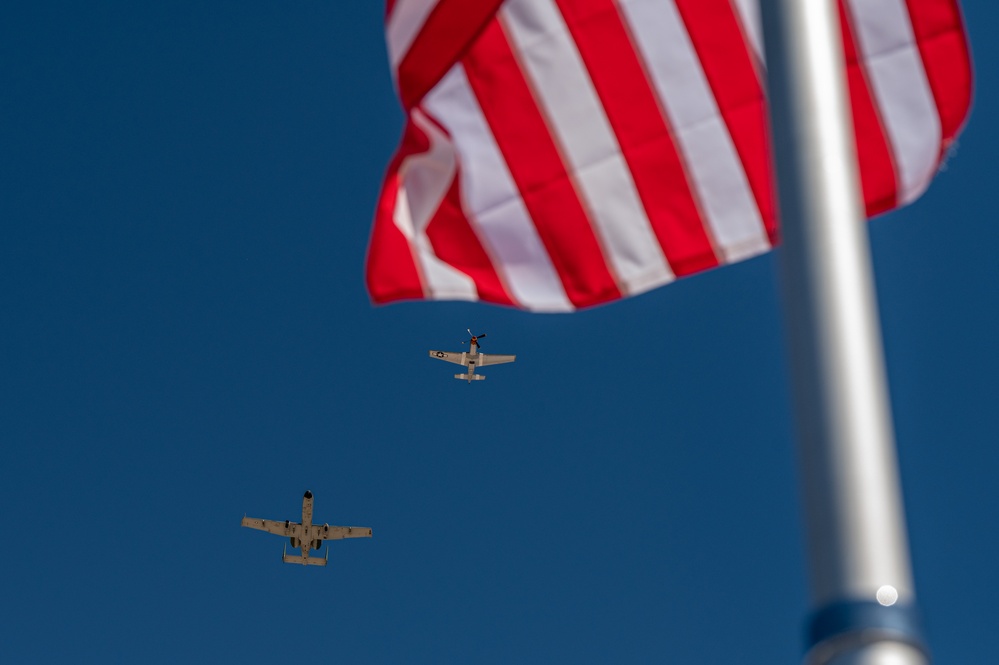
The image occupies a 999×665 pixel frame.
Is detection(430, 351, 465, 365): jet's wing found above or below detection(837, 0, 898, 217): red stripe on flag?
above

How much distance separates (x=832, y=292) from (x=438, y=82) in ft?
12.1

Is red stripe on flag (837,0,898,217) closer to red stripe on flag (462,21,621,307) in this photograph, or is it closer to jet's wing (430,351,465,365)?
red stripe on flag (462,21,621,307)

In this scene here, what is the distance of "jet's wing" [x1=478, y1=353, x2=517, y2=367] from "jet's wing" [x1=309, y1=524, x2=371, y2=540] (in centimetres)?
847

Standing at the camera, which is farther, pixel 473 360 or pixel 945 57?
pixel 473 360

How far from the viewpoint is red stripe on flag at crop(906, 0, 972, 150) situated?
5336 mm

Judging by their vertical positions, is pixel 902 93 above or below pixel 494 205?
above

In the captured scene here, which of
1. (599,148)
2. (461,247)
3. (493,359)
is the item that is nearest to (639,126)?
(599,148)

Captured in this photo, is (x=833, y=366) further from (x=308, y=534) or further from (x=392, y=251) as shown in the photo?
(x=308, y=534)

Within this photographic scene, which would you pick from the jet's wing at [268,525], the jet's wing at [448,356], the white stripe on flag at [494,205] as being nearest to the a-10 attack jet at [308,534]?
the jet's wing at [268,525]

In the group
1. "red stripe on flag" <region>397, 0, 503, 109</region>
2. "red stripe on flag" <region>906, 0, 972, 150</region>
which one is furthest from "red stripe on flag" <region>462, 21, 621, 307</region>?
"red stripe on flag" <region>906, 0, 972, 150</region>

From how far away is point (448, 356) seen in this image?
52906 millimetres

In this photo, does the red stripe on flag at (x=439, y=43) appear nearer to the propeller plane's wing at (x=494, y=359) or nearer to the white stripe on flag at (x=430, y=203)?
the white stripe on flag at (x=430, y=203)

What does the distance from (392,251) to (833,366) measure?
3.55 meters

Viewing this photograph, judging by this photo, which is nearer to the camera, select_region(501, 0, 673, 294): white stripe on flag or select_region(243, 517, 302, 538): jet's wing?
select_region(501, 0, 673, 294): white stripe on flag
